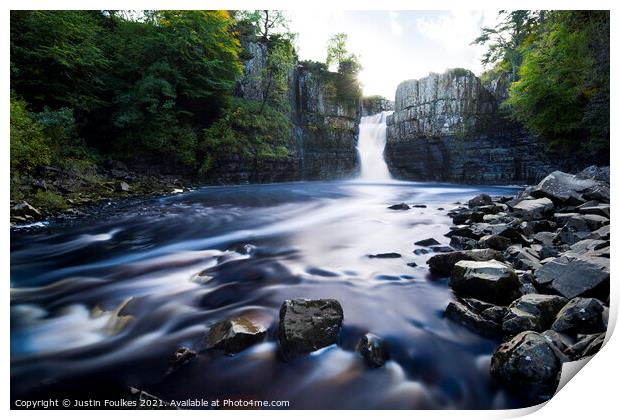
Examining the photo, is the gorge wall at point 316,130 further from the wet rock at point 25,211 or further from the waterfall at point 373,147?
the wet rock at point 25,211

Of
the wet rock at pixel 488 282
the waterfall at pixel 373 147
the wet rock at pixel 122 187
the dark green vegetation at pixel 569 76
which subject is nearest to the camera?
the wet rock at pixel 488 282

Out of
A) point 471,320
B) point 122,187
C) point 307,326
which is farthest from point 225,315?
point 122,187

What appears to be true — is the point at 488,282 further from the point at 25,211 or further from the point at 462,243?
the point at 25,211

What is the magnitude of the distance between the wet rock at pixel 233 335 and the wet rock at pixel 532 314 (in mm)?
1460

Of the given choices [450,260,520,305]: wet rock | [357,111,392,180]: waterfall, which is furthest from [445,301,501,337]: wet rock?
[357,111,392,180]: waterfall

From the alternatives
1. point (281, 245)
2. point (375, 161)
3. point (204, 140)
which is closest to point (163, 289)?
point (281, 245)

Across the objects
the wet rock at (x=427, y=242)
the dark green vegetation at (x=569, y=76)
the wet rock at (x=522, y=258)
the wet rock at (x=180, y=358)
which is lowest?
the wet rock at (x=180, y=358)

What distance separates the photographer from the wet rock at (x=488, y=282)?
78.7 inches

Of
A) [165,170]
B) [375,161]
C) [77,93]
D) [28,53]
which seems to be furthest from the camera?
[375,161]

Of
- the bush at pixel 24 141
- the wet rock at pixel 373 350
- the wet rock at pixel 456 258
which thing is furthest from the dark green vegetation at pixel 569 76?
the bush at pixel 24 141

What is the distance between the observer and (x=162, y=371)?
1637mm

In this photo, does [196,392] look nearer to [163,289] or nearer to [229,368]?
[229,368]

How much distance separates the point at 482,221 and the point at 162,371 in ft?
14.1

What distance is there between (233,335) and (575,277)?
7.10 ft
